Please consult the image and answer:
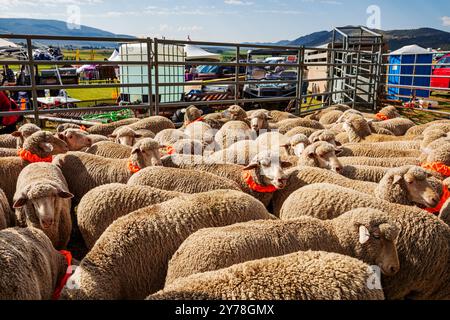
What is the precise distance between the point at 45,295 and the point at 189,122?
5.25 meters

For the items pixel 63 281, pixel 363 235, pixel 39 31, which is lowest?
pixel 63 281

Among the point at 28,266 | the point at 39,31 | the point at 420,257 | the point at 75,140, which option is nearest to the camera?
the point at 28,266

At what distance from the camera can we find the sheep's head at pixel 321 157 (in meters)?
4.48

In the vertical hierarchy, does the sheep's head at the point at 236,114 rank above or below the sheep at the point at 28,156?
above

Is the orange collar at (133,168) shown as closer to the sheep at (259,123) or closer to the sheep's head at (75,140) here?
the sheep's head at (75,140)

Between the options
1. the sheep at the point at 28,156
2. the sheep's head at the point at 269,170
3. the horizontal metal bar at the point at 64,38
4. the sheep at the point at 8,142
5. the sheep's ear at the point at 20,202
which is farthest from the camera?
the horizontal metal bar at the point at 64,38

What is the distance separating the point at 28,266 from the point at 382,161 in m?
4.00

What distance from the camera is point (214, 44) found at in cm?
826

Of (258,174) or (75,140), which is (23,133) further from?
(258,174)

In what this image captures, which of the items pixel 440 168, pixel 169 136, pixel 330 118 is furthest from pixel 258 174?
pixel 330 118

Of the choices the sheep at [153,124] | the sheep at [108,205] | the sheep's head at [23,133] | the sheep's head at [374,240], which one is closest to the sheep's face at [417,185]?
the sheep's head at [374,240]

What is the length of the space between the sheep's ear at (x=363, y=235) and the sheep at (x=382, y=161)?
2.11 metres

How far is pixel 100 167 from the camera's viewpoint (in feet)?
14.9

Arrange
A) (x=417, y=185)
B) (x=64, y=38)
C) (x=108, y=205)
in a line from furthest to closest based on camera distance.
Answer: (x=64, y=38), (x=417, y=185), (x=108, y=205)
